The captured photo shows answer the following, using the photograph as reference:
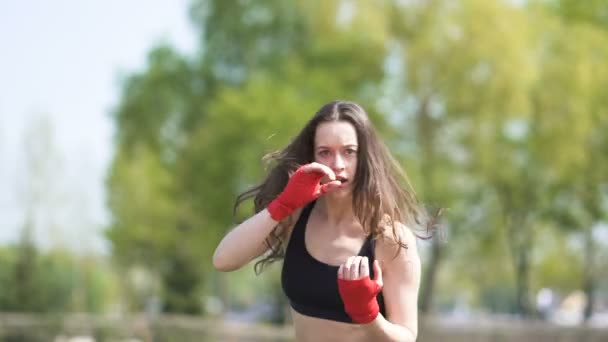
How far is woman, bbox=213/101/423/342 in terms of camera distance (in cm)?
357

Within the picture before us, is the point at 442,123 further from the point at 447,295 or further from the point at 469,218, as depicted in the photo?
the point at 447,295

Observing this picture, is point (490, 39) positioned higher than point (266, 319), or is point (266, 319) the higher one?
point (490, 39)

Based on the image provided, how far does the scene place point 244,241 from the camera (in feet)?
11.9

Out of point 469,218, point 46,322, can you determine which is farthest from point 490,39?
point 46,322

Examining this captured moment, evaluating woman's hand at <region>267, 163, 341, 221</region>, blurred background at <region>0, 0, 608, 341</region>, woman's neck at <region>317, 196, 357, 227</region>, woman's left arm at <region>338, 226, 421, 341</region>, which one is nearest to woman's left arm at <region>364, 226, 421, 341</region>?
woman's left arm at <region>338, 226, 421, 341</region>

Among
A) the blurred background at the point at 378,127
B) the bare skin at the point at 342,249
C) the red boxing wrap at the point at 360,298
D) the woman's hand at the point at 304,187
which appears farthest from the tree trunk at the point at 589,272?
the red boxing wrap at the point at 360,298

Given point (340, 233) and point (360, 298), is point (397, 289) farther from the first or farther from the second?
point (360, 298)

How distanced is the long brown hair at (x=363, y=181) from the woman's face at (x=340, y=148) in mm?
19

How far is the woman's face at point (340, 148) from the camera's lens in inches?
144

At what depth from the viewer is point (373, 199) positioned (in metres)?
3.62

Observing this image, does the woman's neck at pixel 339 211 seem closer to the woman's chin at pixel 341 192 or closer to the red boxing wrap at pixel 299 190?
the woman's chin at pixel 341 192

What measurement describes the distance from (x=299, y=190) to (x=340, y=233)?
334 mm

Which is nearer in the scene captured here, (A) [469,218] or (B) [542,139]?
(B) [542,139]

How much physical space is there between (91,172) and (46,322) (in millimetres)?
21002
